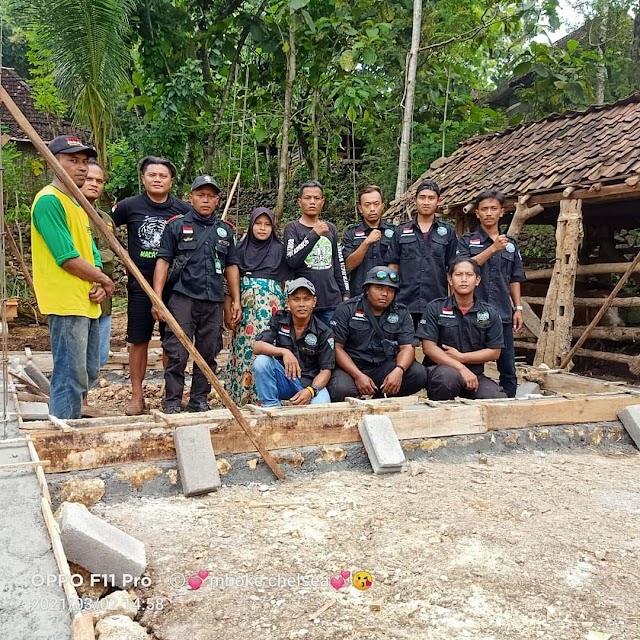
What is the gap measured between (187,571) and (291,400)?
2.06m

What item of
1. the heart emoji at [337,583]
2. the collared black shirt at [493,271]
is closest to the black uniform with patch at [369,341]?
the collared black shirt at [493,271]

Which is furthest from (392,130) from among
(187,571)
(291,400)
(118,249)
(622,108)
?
(187,571)

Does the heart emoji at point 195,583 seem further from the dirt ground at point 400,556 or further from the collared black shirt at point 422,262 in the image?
the collared black shirt at point 422,262

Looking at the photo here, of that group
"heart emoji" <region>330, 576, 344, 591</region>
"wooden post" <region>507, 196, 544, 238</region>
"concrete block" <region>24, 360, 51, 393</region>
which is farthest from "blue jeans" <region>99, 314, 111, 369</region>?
"wooden post" <region>507, 196, 544, 238</region>

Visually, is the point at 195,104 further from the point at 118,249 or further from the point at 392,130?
the point at 118,249

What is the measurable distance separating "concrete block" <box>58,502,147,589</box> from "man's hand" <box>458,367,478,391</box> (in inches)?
118

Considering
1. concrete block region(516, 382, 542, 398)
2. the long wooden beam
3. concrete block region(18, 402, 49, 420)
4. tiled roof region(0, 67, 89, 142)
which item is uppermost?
tiled roof region(0, 67, 89, 142)

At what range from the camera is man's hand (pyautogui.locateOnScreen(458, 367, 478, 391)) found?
500cm

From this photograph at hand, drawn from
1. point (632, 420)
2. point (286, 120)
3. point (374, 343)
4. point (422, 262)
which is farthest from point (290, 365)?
point (286, 120)

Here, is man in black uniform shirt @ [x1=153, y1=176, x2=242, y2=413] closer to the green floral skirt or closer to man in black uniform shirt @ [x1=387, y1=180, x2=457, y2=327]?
the green floral skirt

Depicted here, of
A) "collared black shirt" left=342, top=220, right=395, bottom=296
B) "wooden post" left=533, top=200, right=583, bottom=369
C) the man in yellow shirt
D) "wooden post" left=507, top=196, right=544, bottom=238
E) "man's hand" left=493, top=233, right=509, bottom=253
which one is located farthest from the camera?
"wooden post" left=507, top=196, right=544, bottom=238

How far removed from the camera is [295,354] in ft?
15.9

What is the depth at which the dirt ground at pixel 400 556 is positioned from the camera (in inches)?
93.1

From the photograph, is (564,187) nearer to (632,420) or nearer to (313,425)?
(632,420)
